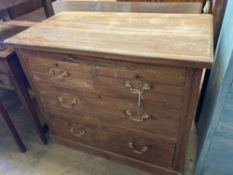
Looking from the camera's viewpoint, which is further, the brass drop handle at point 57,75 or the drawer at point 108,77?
the brass drop handle at point 57,75

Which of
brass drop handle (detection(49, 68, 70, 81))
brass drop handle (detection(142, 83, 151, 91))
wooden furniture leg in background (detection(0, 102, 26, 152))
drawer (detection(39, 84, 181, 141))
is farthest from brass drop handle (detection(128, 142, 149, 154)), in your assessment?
wooden furniture leg in background (detection(0, 102, 26, 152))

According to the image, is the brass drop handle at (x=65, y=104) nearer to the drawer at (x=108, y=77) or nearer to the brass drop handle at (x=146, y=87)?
the drawer at (x=108, y=77)

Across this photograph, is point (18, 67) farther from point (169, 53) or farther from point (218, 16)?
point (218, 16)

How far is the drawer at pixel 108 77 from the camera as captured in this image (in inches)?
34.0

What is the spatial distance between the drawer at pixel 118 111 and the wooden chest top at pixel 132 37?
9.9 inches

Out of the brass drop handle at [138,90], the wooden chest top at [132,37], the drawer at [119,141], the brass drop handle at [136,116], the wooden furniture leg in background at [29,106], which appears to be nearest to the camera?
the wooden chest top at [132,37]

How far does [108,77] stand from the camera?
971 millimetres

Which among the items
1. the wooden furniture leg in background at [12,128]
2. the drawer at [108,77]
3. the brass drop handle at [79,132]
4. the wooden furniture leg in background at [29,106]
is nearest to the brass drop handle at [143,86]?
the drawer at [108,77]

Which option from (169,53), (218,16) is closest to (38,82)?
(169,53)

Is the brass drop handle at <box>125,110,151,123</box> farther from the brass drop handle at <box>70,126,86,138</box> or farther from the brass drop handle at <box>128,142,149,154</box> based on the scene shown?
the brass drop handle at <box>70,126,86,138</box>

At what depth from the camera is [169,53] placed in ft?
2.64

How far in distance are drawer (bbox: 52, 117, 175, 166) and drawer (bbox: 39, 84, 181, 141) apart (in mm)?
71

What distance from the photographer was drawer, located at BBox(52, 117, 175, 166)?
1144 mm

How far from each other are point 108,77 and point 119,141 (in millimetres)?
451
